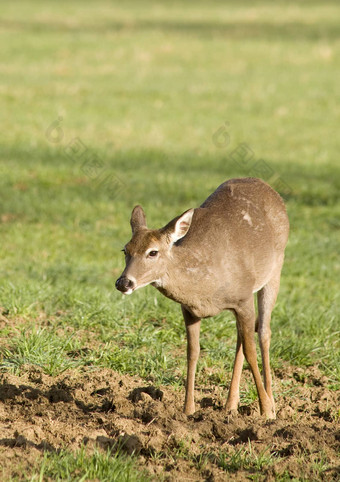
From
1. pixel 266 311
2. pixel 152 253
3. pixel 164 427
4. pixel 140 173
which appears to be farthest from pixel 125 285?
pixel 140 173

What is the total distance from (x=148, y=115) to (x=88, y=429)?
13668mm

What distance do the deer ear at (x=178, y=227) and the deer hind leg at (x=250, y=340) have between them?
A: 2.26 feet

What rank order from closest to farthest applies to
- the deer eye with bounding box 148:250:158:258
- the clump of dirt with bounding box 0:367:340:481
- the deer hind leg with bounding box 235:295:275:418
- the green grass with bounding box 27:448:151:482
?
the green grass with bounding box 27:448:151:482 → the clump of dirt with bounding box 0:367:340:481 → the deer eye with bounding box 148:250:158:258 → the deer hind leg with bounding box 235:295:275:418

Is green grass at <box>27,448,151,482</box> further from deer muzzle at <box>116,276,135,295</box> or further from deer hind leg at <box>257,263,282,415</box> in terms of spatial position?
deer hind leg at <box>257,263,282,415</box>

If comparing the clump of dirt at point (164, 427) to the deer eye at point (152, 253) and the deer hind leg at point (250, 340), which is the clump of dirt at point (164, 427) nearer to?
the deer hind leg at point (250, 340)

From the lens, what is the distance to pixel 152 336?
21.2ft

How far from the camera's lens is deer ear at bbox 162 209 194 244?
4852 mm

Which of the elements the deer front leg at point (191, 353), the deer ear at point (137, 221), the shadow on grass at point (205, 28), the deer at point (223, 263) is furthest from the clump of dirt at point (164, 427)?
the shadow on grass at point (205, 28)

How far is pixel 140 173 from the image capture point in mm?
13148

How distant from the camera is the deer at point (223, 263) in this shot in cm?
482

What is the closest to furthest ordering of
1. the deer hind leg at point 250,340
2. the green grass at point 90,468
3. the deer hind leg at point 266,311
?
1. the green grass at point 90,468
2. the deer hind leg at point 250,340
3. the deer hind leg at point 266,311

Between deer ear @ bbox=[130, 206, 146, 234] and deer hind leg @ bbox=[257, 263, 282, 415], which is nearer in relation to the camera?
deer ear @ bbox=[130, 206, 146, 234]

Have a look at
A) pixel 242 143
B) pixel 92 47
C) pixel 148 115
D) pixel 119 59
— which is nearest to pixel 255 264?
pixel 242 143

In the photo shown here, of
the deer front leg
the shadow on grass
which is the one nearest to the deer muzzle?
the deer front leg
